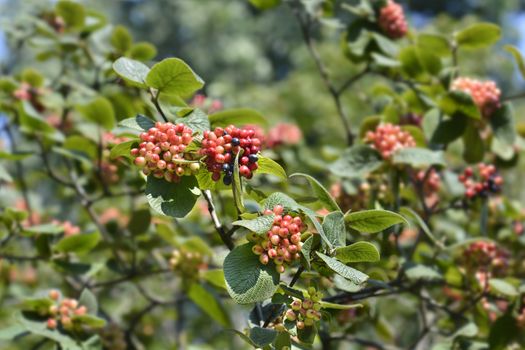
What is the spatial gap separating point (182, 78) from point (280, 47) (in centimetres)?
2026

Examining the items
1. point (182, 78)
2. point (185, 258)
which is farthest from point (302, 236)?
point (185, 258)

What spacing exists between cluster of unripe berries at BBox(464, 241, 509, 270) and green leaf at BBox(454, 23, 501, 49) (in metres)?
0.80

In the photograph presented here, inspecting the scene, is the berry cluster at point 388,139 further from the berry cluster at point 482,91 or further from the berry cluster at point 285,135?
the berry cluster at point 285,135

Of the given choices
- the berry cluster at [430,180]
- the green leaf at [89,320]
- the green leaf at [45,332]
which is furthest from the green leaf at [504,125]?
the green leaf at [45,332]

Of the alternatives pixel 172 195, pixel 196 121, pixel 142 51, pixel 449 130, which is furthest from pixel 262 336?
pixel 142 51

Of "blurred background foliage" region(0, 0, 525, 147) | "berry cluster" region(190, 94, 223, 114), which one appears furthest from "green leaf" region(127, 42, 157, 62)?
"blurred background foliage" region(0, 0, 525, 147)

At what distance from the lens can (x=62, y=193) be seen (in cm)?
364

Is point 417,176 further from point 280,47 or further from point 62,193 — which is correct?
point 280,47

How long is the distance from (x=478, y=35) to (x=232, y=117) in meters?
1.26

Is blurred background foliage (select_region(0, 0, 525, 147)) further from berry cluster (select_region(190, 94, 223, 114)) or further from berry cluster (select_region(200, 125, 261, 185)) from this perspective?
berry cluster (select_region(200, 125, 261, 185))

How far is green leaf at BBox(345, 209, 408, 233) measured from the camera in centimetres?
144

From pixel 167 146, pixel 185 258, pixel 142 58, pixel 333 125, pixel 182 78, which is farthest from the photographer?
pixel 333 125

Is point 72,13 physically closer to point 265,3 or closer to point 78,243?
point 265,3

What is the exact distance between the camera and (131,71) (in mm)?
1540
